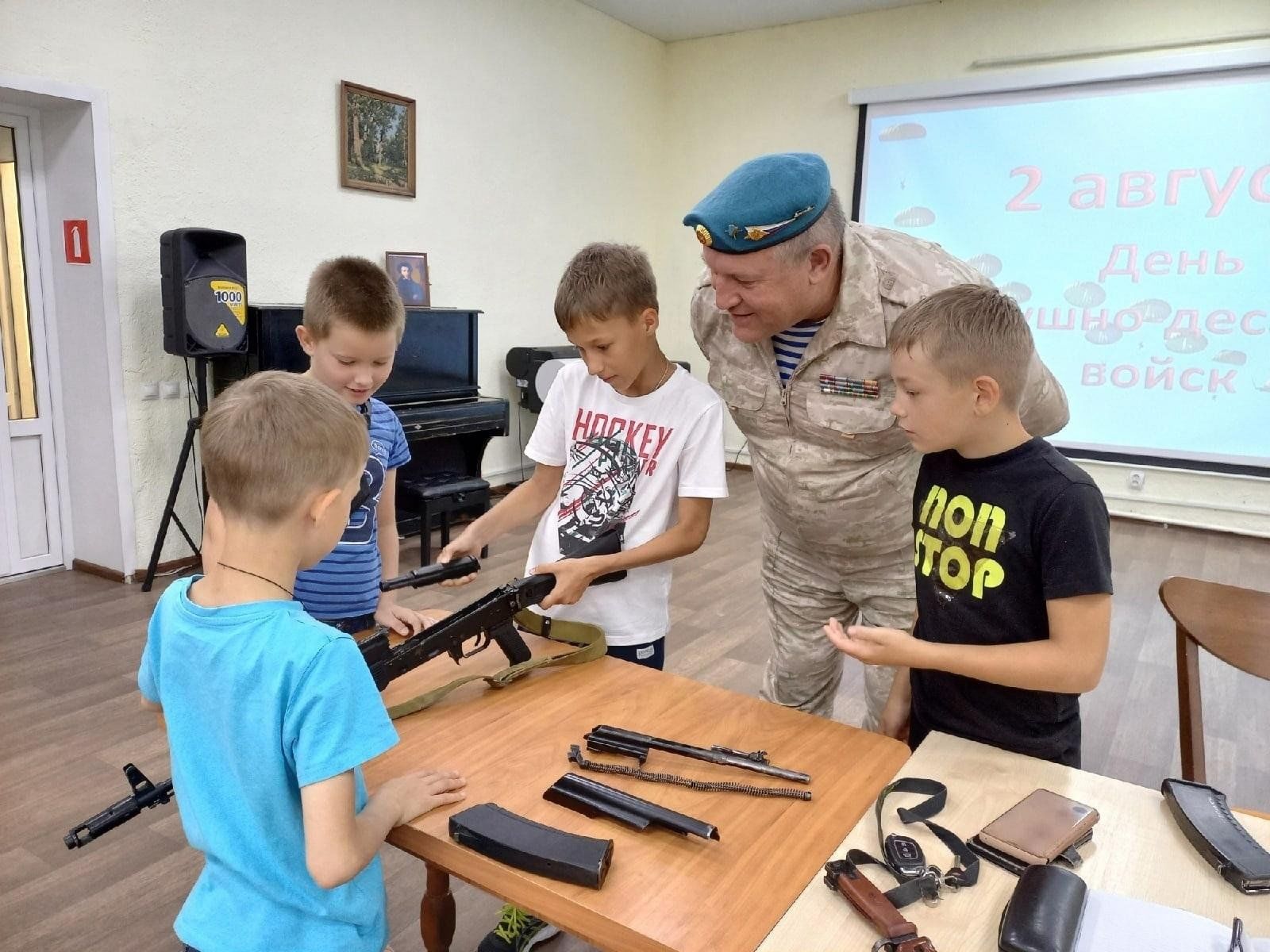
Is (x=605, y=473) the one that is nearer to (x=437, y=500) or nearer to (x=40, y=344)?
(x=437, y=500)

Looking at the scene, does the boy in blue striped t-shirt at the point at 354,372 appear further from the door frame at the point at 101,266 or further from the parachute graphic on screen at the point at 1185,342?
the parachute graphic on screen at the point at 1185,342

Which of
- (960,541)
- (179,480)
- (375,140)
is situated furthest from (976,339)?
(375,140)

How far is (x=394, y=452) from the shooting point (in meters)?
1.85

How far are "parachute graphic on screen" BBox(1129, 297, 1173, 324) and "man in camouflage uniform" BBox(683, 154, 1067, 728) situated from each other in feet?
15.4

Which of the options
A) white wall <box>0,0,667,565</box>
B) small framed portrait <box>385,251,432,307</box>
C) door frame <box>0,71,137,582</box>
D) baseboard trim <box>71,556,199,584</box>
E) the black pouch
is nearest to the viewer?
the black pouch

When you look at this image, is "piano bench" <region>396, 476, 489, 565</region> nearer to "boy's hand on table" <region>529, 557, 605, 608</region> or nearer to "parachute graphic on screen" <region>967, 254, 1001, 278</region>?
"boy's hand on table" <region>529, 557, 605, 608</region>

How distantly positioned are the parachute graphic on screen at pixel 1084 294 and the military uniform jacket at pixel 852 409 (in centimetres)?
469

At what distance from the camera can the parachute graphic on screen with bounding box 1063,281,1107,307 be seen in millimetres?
5645

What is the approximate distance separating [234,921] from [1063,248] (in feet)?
20.2

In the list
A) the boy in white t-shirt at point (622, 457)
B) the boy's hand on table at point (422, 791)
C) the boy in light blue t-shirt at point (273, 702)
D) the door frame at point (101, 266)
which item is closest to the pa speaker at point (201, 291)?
the door frame at point (101, 266)

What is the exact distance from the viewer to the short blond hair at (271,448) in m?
0.89


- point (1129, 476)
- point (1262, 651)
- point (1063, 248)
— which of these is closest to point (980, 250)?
point (1063, 248)

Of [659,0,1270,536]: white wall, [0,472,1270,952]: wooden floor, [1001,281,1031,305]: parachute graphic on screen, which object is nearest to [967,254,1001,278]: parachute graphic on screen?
[1001,281,1031,305]: parachute graphic on screen

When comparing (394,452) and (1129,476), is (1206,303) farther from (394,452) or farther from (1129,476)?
(394,452)
